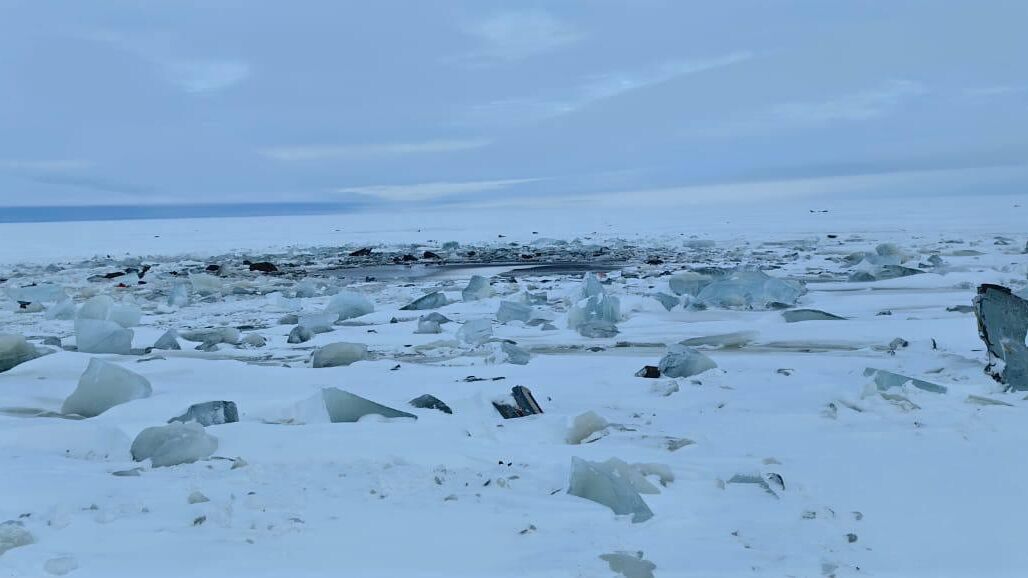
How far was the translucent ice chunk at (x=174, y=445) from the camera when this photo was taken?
221cm

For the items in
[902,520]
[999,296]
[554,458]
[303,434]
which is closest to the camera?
[902,520]

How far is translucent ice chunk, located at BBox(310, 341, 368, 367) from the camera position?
3.65m

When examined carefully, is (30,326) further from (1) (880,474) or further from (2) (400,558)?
(1) (880,474)

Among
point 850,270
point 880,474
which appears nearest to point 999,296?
point 880,474

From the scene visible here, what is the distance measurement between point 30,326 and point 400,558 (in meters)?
4.80

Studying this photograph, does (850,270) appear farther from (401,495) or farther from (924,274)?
(401,495)

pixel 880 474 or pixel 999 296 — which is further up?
pixel 999 296

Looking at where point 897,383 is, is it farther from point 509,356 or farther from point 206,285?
point 206,285

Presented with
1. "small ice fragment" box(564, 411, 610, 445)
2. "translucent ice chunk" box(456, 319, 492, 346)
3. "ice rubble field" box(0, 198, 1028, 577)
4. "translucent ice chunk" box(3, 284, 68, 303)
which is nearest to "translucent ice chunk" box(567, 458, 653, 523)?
"ice rubble field" box(0, 198, 1028, 577)

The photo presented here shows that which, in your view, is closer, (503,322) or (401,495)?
(401,495)

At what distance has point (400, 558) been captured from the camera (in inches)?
64.5

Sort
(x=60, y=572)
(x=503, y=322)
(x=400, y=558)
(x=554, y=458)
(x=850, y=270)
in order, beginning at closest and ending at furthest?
(x=60, y=572)
(x=400, y=558)
(x=554, y=458)
(x=503, y=322)
(x=850, y=270)

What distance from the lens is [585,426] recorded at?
252 cm

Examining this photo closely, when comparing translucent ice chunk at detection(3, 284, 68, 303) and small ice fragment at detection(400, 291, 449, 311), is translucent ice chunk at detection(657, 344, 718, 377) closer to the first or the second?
small ice fragment at detection(400, 291, 449, 311)
